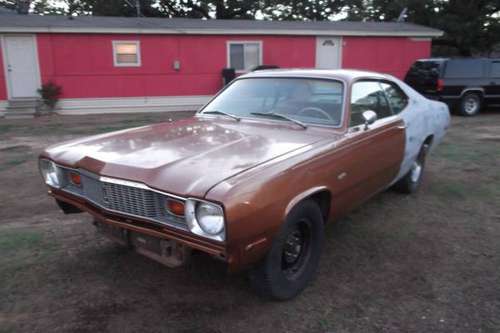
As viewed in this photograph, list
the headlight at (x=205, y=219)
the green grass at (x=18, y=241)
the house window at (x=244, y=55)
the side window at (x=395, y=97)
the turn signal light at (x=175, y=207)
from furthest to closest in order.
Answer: the house window at (x=244, y=55) → the side window at (x=395, y=97) → the green grass at (x=18, y=241) → the turn signal light at (x=175, y=207) → the headlight at (x=205, y=219)

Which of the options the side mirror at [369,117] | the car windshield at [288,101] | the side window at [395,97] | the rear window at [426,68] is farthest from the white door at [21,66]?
the side mirror at [369,117]

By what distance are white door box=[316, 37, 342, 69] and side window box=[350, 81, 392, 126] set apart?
496 inches

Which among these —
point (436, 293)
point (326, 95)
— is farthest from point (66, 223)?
point (436, 293)

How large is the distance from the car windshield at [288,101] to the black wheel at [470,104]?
10.6m

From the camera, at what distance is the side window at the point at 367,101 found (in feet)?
12.5

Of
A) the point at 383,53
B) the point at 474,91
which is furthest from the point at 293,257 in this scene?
the point at 383,53

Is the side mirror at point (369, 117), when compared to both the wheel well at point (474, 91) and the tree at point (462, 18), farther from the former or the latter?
the tree at point (462, 18)

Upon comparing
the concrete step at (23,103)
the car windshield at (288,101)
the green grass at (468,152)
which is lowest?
the green grass at (468,152)

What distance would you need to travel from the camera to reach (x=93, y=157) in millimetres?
2959

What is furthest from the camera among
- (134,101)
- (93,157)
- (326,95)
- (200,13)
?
(200,13)

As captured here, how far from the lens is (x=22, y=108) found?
13.6 metres

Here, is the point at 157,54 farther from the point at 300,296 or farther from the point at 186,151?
the point at 300,296

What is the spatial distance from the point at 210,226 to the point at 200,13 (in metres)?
30.3

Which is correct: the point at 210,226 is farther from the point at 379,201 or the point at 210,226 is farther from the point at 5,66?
the point at 5,66
